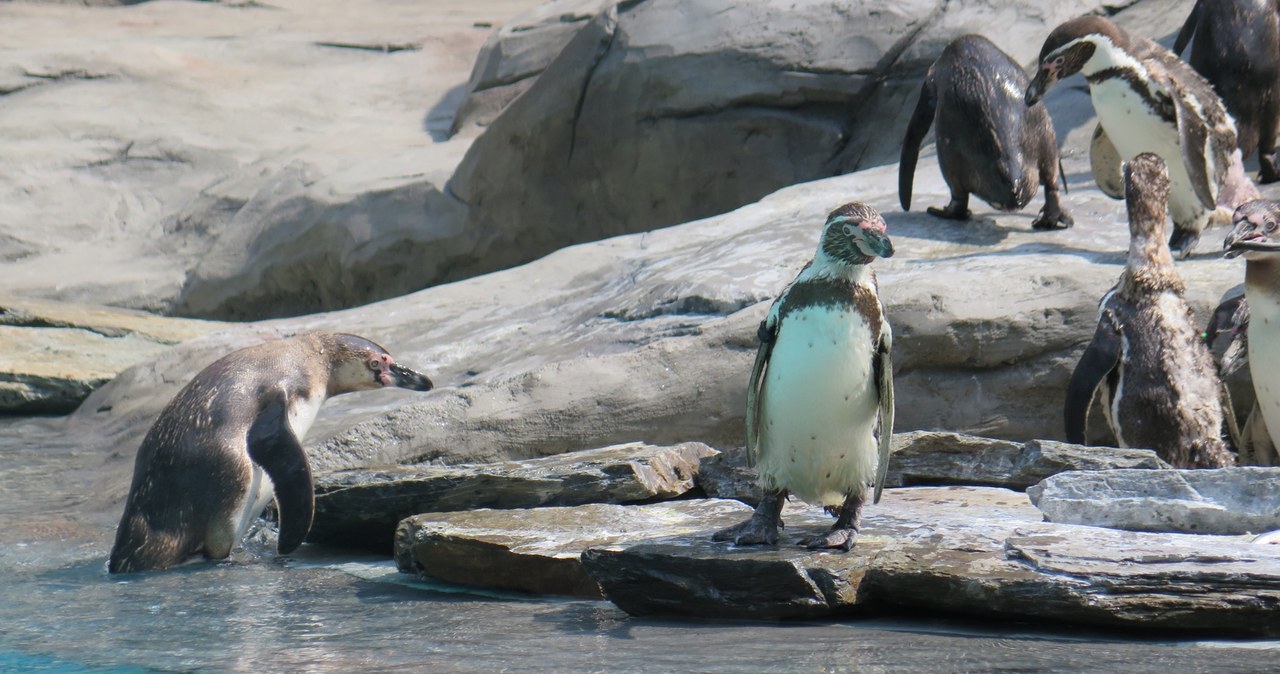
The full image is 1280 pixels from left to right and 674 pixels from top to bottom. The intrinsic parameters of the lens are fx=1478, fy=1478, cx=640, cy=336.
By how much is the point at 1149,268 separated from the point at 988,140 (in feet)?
5.92

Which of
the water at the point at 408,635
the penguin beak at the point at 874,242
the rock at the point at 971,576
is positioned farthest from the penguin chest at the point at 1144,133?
the water at the point at 408,635

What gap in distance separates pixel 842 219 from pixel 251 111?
13.2 m

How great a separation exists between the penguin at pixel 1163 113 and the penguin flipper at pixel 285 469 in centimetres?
393

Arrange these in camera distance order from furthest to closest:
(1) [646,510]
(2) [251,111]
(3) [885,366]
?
1. (2) [251,111]
2. (1) [646,510]
3. (3) [885,366]

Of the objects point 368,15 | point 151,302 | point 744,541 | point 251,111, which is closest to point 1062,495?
point 744,541

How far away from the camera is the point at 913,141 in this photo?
24.8 ft

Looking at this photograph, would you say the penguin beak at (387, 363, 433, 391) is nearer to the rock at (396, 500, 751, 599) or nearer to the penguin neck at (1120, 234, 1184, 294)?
the rock at (396, 500, 751, 599)

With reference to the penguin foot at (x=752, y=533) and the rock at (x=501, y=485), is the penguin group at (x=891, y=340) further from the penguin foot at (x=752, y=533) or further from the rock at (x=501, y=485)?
the rock at (x=501, y=485)

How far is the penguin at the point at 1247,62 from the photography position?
7.95 metres

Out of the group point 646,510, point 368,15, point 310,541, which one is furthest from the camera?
point 368,15

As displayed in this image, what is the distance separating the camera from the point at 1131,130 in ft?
23.3

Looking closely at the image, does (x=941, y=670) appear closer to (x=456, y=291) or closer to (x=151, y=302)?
(x=456, y=291)

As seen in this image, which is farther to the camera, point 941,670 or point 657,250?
point 657,250

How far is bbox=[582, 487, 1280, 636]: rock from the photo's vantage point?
125 inches
